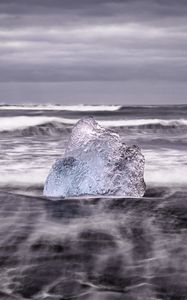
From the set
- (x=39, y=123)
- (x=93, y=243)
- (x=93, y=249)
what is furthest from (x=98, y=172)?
(x=39, y=123)

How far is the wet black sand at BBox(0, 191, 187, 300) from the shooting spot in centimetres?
458

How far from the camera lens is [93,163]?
815 centimetres

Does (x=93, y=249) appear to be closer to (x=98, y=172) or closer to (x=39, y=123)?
(x=98, y=172)

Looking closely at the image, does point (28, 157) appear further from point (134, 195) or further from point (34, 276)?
point (34, 276)

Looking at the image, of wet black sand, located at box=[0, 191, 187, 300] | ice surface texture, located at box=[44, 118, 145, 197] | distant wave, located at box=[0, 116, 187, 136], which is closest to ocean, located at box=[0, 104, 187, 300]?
wet black sand, located at box=[0, 191, 187, 300]

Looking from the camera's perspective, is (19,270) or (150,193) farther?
(150,193)

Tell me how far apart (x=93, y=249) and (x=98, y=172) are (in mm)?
2526

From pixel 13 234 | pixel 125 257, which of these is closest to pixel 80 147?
pixel 13 234

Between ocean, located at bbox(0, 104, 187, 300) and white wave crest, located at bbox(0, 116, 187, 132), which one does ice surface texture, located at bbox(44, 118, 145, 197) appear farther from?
white wave crest, located at bbox(0, 116, 187, 132)

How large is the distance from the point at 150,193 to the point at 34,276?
408 centimetres

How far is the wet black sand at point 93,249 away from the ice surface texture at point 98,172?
258 mm

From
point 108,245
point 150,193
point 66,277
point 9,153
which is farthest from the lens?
point 9,153

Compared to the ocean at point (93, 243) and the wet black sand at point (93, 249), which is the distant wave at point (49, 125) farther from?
the wet black sand at point (93, 249)

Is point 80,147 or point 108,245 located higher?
point 80,147
